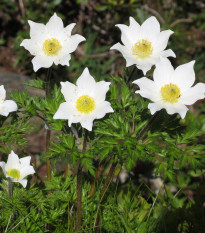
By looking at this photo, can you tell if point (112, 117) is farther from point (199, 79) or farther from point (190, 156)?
point (199, 79)

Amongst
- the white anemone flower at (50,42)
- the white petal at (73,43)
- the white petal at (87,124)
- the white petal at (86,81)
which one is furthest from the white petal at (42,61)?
the white petal at (87,124)

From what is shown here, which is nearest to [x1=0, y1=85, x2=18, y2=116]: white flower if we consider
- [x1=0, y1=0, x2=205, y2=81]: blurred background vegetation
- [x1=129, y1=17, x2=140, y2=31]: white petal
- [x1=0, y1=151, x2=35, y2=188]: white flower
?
[x1=0, y1=151, x2=35, y2=188]: white flower

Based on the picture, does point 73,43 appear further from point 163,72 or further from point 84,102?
point 163,72

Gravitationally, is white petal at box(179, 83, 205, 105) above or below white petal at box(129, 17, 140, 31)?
below

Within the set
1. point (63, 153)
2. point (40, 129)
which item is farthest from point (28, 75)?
point (63, 153)

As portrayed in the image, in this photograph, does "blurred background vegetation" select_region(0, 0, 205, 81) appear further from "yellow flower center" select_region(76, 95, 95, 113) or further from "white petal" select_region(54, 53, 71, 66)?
"yellow flower center" select_region(76, 95, 95, 113)

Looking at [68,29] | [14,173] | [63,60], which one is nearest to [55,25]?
[68,29]

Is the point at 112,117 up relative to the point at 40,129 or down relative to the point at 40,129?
up
